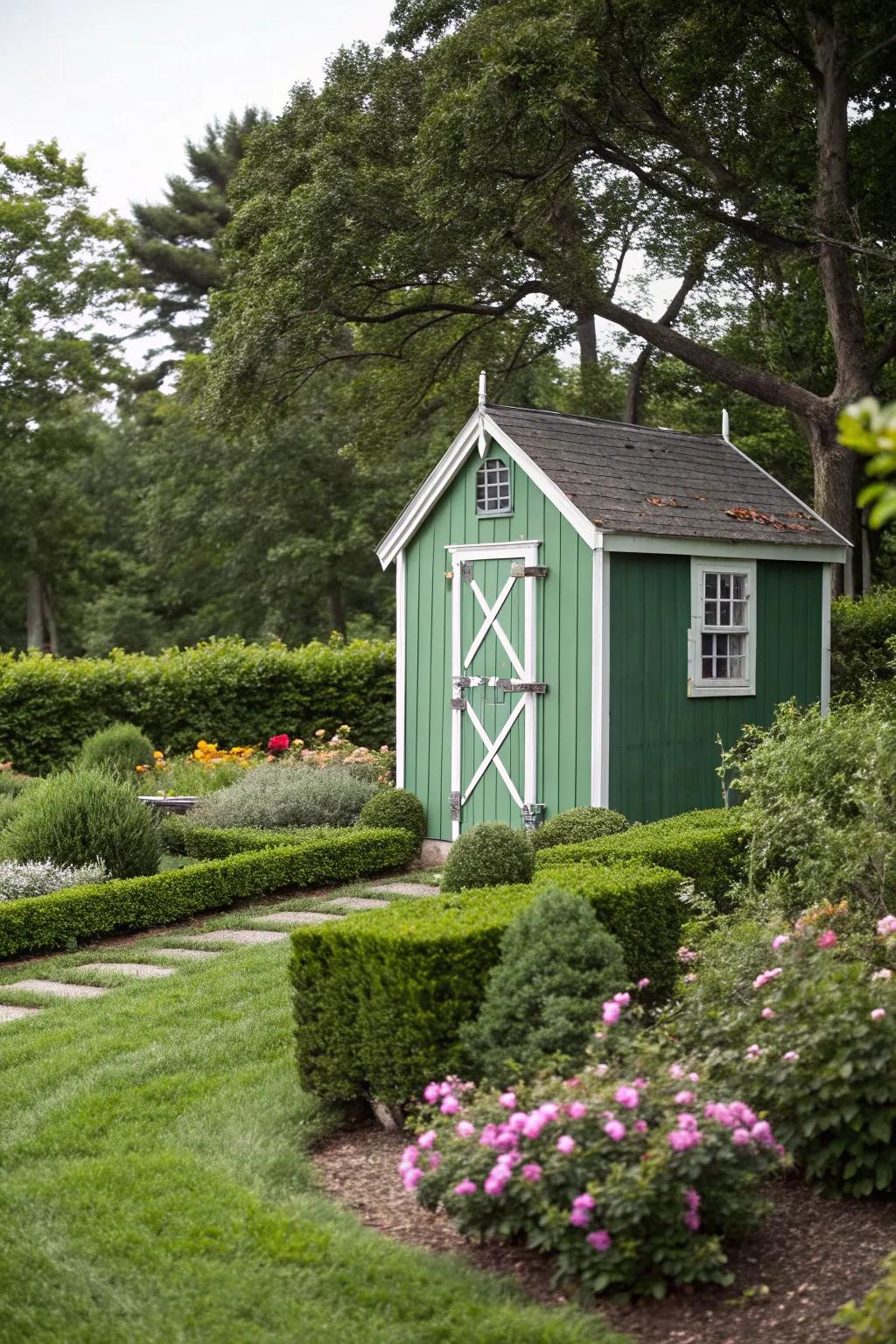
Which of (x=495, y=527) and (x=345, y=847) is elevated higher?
(x=495, y=527)

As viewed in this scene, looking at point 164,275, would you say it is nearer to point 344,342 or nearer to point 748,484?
point 344,342

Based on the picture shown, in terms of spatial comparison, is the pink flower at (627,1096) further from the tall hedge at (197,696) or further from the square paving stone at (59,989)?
the tall hedge at (197,696)

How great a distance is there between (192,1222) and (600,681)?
6844 millimetres

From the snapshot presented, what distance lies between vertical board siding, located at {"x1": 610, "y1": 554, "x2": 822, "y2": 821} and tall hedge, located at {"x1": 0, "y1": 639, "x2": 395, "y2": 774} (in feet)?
20.9

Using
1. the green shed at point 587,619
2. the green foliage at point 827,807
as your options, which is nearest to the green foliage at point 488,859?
the green foliage at point 827,807

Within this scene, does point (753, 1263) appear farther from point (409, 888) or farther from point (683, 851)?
point (409, 888)

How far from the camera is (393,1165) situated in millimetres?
4977

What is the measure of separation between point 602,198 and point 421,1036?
17327 mm

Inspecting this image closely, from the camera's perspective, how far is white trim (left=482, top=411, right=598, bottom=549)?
10.6 metres

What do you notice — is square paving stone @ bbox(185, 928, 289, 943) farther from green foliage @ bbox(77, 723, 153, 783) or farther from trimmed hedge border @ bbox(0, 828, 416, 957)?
green foliage @ bbox(77, 723, 153, 783)

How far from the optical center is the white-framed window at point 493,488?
1142cm

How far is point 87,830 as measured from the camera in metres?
10.1

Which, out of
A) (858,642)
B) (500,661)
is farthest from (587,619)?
(858,642)

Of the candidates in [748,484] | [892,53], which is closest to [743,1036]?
[748,484]
